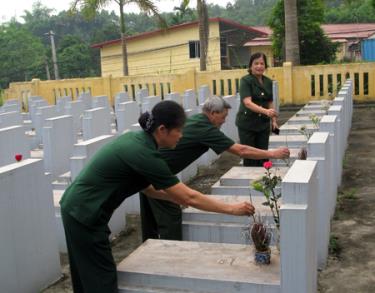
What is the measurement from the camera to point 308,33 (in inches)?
691

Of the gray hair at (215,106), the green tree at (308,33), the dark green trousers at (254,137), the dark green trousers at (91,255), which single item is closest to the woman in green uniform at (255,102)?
the dark green trousers at (254,137)

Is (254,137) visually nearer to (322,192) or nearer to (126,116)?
(322,192)

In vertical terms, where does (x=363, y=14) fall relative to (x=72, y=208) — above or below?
above

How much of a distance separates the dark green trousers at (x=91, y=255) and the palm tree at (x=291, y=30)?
40.7 ft

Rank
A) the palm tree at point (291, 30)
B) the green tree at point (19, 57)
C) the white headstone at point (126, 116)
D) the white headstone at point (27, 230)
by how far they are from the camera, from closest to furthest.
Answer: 1. the white headstone at point (27, 230)
2. the white headstone at point (126, 116)
3. the palm tree at point (291, 30)
4. the green tree at point (19, 57)

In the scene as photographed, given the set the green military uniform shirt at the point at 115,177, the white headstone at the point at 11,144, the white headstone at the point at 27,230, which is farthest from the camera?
the white headstone at the point at 11,144

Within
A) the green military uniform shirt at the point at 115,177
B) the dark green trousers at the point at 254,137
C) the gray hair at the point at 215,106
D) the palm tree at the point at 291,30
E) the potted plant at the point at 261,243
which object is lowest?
the potted plant at the point at 261,243

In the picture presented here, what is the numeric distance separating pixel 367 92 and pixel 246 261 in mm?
12255

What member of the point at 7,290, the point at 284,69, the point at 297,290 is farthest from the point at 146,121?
the point at 284,69

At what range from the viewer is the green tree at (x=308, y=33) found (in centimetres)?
1755

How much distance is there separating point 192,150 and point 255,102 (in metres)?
1.86

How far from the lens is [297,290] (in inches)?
113

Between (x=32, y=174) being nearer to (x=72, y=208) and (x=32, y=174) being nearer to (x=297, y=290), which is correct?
(x=72, y=208)

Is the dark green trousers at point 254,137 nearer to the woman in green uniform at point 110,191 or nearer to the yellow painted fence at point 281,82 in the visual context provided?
the woman in green uniform at point 110,191
